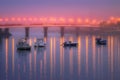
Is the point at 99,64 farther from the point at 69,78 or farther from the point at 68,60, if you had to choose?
the point at 69,78

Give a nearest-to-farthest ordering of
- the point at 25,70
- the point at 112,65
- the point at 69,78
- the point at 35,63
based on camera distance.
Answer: the point at 69,78 < the point at 25,70 < the point at 112,65 < the point at 35,63

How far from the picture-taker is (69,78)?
1789cm

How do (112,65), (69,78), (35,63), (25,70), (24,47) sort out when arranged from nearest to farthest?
(69,78), (25,70), (112,65), (35,63), (24,47)

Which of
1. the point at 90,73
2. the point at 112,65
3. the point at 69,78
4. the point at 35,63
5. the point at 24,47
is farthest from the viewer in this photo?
the point at 24,47

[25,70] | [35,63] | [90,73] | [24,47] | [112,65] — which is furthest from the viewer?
[24,47]

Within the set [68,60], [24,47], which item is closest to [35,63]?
[68,60]

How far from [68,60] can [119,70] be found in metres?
5.61

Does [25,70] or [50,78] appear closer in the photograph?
[50,78]

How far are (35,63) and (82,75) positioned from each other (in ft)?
17.6

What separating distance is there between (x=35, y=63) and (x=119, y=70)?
5738 millimetres

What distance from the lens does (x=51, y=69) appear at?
20812 millimetres

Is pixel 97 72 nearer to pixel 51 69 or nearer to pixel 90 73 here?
pixel 90 73

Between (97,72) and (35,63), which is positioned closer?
(97,72)

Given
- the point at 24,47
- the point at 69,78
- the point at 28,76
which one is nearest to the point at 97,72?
the point at 69,78
